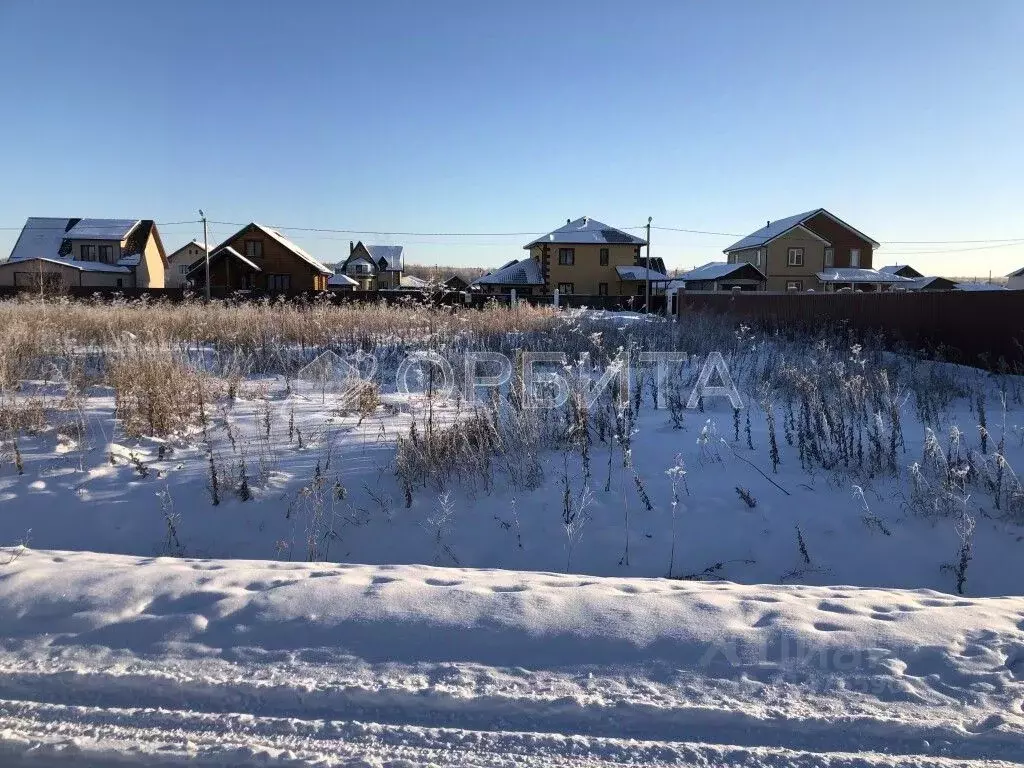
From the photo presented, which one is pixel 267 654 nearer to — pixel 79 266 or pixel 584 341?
pixel 584 341

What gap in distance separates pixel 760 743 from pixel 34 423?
659 cm

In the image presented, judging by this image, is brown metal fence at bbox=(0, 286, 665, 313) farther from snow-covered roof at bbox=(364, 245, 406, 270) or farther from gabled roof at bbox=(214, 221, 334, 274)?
snow-covered roof at bbox=(364, 245, 406, 270)

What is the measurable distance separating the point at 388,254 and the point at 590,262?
131ft

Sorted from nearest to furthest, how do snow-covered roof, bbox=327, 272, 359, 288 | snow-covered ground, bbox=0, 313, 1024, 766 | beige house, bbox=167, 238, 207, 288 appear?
snow-covered ground, bbox=0, 313, 1024, 766
snow-covered roof, bbox=327, 272, 359, 288
beige house, bbox=167, 238, 207, 288

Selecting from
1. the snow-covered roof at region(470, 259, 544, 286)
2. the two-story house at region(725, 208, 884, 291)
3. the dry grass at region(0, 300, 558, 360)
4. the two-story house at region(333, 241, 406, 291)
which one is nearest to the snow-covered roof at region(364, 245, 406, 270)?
the two-story house at region(333, 241, 406, 291)

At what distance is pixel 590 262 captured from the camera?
48.9 meters

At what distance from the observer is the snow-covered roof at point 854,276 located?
44.2m

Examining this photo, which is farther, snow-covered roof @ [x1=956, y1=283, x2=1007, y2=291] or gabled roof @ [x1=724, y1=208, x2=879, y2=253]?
gabled roof @ [x1=724, y1=208, x2=879, y2=253]

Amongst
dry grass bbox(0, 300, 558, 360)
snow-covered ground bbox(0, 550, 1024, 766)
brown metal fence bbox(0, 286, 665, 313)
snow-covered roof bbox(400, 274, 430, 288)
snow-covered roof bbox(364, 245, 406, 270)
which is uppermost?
snow-covered roof bbox(364, 245, 406, 270)

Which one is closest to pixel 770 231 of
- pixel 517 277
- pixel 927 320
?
pixel 517 277

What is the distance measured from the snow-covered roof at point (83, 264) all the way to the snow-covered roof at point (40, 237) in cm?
85

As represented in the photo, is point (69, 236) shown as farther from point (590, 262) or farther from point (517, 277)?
point (590, 262)

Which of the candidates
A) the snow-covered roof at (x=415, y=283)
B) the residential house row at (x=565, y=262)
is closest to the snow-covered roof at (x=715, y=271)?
the residential house row at (x=565, y=262)

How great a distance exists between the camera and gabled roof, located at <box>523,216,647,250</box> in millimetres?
48531
